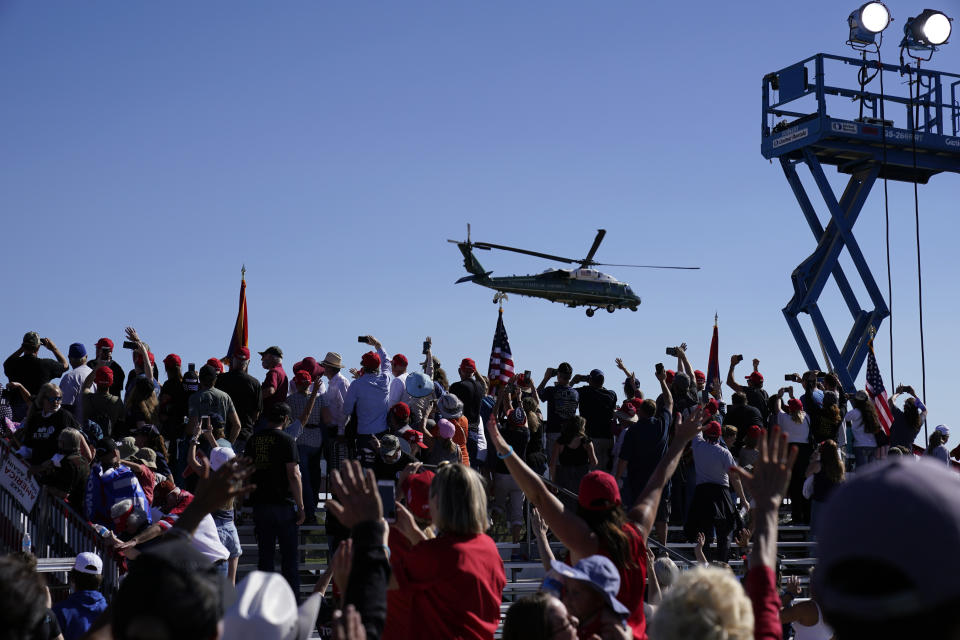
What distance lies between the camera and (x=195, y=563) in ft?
7.04

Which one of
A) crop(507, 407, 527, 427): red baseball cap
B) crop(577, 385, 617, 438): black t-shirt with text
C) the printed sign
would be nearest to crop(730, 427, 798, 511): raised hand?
the printed sign

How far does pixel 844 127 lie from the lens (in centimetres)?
2684

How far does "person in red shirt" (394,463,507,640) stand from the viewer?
158 inches

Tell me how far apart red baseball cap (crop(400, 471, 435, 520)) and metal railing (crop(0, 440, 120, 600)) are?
4.45m

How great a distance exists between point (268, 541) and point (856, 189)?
2240 centimetres

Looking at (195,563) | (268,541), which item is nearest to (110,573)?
(268,541)

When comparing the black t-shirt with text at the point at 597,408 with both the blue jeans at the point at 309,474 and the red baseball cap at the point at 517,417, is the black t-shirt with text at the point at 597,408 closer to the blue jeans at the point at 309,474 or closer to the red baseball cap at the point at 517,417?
the red baseball cap at the point at 517,417

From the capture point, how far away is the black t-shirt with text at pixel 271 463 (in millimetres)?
9586

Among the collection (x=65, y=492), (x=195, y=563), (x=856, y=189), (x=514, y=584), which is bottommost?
(x=514, y=584)

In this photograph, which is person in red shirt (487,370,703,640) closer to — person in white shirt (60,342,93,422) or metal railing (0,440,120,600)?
metal railing (0,440,120,600)

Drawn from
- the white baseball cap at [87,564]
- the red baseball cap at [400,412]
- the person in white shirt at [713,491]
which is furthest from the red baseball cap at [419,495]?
the person in white shirt at [713,491]

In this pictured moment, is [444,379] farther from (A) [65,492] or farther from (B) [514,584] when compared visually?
(A) [65,492]

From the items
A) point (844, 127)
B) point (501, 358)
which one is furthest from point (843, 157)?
point (501, 358)

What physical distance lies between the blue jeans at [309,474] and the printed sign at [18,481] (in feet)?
9.45
